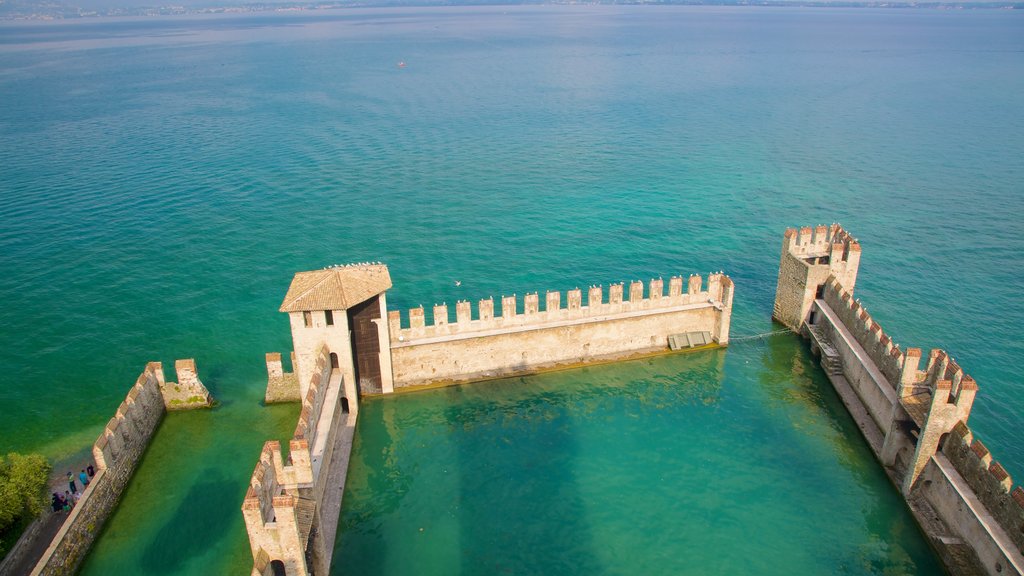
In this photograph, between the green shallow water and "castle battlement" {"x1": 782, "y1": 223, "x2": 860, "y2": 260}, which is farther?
"castle battlement" {"x1": 782, "y1": 223, "x2": 860, "y2": 260}

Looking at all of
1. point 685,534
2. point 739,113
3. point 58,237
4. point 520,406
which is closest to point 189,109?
point 58,237

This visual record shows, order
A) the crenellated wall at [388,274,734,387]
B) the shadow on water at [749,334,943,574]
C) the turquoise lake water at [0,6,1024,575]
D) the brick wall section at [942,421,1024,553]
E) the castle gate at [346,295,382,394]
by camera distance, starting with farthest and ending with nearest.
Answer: the crenellated wall at [388,274,734,387], the castle gate at [346,295,382,394], the turquoise lake water at [0,6,1024,575], the shadow on water at [749,334,943,574], the brick wall section at [942,421,1024,553]

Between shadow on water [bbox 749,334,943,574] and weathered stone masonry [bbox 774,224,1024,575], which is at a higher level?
weathered stone masonry [bbox 774,224,1024,575]

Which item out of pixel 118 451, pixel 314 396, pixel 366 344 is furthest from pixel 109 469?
pixel 366 344

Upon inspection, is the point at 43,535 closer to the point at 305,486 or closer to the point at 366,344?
the point at 305,486

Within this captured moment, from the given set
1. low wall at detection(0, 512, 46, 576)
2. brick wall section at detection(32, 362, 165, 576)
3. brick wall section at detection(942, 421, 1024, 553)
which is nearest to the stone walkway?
low wall at detection(0, 512, 46, 576)

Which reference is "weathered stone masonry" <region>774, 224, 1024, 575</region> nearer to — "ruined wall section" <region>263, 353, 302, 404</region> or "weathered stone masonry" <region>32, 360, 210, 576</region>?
"ruined wall section" <region>263, 353, 302, 404</region>

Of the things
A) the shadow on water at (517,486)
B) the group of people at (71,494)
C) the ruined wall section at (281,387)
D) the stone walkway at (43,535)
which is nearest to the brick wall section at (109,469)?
the group of people at (71,494)
